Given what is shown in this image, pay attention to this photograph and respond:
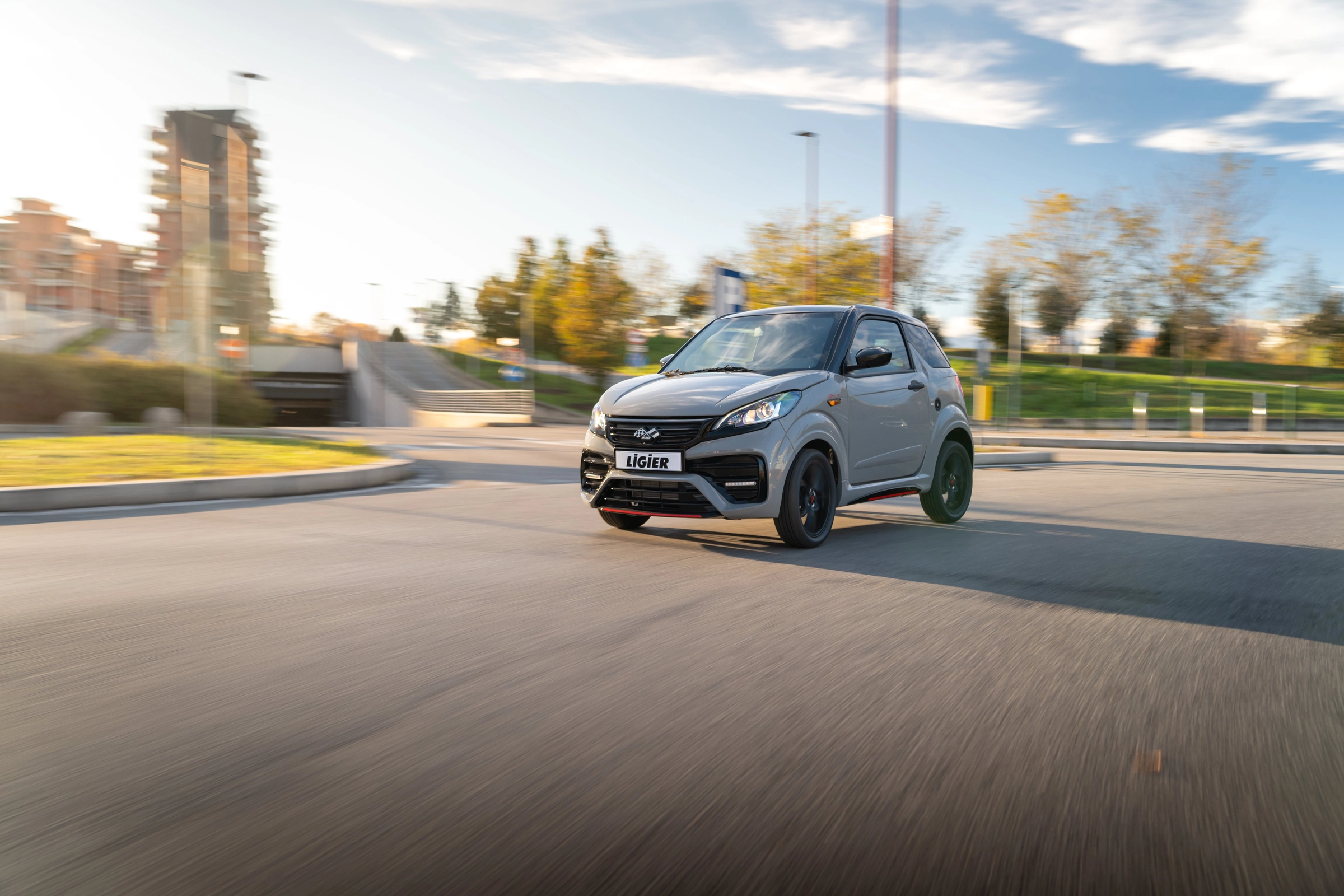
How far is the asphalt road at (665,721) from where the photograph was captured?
2.34m

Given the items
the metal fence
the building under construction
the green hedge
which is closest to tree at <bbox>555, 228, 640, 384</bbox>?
the metal fence

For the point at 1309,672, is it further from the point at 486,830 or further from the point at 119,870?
the point at 119,870

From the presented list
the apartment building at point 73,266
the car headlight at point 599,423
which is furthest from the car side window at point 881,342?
the apartment building at point 73,266

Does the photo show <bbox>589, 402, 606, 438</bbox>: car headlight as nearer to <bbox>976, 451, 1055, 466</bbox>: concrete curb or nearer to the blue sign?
the blue sign

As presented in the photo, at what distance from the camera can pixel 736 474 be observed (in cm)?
671

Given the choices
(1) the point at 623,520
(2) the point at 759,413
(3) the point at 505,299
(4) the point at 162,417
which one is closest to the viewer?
(2) the point at 759,413

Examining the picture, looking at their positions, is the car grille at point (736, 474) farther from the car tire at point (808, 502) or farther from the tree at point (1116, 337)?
the tree at point (1116, 337)

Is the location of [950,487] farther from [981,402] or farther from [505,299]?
[505,299]

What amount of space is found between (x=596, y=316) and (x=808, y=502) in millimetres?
44638

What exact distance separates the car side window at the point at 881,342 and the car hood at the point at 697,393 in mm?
596

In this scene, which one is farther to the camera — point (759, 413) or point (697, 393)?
point (697, 393)

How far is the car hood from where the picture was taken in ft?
22.3

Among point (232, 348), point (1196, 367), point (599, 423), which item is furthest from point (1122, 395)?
point (599, 423)

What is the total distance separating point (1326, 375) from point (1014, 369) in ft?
78.0
